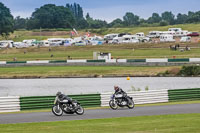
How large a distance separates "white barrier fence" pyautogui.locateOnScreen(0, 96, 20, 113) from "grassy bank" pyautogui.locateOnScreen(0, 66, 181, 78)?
1418 inches

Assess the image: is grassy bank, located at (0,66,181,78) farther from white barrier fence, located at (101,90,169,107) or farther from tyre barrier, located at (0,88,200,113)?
white barrier fence, located at (101,90,169,107)

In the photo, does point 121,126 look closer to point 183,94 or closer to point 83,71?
point 183,94

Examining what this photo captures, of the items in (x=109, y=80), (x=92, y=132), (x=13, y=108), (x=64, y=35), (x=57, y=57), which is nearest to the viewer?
(x=92, y=132)

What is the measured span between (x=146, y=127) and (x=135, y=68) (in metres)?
47.9

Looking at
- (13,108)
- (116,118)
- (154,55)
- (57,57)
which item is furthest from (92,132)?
(57,57)

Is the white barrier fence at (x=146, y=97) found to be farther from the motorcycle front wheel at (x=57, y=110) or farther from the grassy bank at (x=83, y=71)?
the grassy bank at (x=83, y=71)

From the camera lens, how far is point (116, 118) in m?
23.2

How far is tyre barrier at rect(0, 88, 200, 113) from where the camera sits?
28.0 meters

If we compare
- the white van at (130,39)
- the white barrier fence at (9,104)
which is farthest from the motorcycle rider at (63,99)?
the white van at (130,39)

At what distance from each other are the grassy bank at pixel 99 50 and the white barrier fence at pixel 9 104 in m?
51.6

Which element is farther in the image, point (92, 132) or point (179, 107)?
point (179, 107)

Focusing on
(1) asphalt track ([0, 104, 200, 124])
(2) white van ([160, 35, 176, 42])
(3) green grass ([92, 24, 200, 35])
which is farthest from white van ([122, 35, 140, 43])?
(1) asphalt track ([0, 104, 200, 124])

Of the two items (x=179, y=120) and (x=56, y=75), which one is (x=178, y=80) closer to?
(x=56, y=75)

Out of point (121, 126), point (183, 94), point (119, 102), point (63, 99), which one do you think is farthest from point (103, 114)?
point (183, 94)
